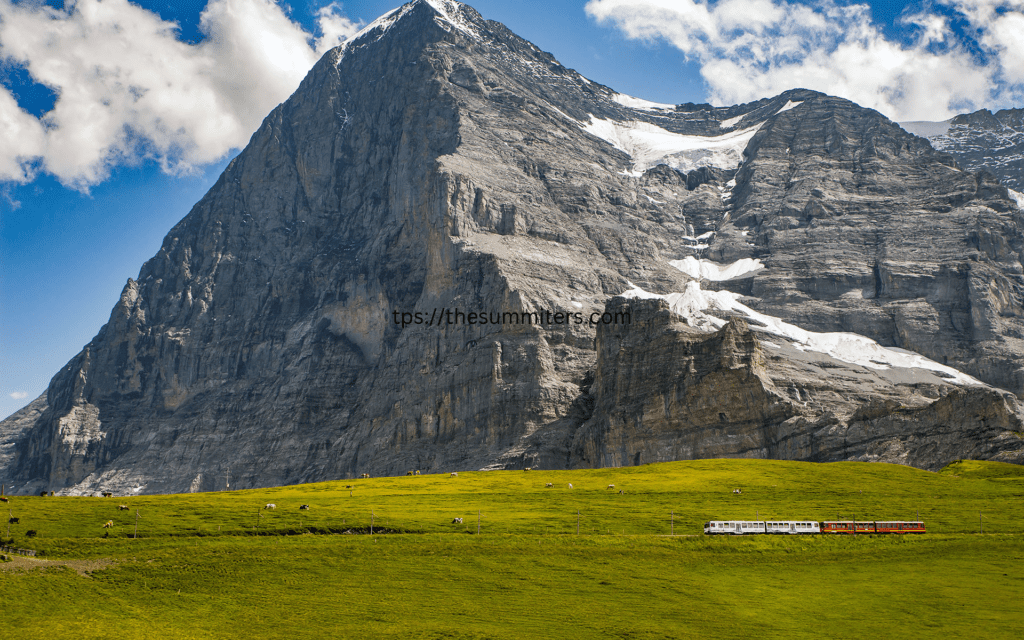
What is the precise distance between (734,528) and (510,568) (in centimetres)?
2055

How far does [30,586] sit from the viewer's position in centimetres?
5994

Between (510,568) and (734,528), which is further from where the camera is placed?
(734,528)

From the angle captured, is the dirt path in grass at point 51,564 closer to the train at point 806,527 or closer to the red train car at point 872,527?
the train at point 806,527

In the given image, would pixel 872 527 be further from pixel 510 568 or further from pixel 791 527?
pixel 510 568

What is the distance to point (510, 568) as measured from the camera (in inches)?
2707

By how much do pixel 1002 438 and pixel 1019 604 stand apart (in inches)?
3839

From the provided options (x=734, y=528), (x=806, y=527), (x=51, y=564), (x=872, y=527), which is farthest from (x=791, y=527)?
(x=51, y=564)

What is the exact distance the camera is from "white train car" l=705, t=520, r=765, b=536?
79438 millimetres

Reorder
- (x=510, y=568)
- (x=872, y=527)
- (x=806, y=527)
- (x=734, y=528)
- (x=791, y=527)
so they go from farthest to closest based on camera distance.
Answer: (x=872, y=527)
(x=806, y=527)
(x=791, y=527)
(x=734, y=528)
(x=510, y=568)

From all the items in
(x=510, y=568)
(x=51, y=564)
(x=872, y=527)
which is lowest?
(x=510, y=568)

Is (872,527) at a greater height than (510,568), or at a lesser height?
greater

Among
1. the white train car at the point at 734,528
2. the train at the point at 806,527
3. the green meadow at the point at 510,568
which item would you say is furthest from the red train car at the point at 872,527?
the white train car at the point at 734,528

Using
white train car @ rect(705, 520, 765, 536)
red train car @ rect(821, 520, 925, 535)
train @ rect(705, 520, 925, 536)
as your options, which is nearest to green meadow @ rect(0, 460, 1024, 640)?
white train car @ rect(705, 520, 765, 536)

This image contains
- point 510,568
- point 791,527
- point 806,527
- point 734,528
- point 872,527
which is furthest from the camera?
point 872,527
